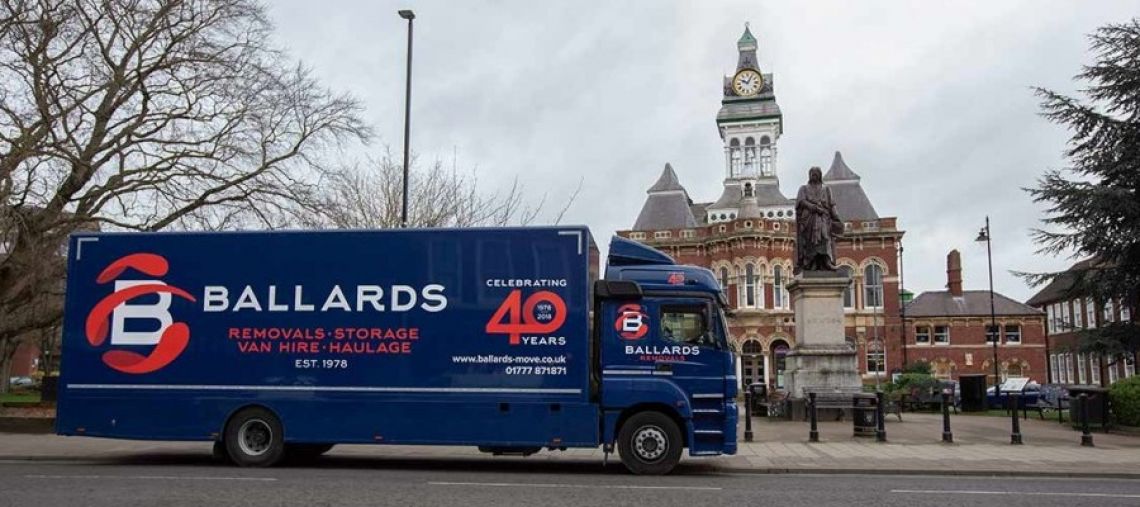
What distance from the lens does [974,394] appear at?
27.4 meters

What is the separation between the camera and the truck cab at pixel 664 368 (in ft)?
38.8

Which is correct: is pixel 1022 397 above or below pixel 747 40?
below

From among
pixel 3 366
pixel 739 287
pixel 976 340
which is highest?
pixel 739 287

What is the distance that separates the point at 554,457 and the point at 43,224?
12.7 metres

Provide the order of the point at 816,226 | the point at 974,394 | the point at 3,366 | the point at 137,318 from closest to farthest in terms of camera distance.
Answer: the point at 137,318
the point at 816,226
the point at 974,394
the point at 3,366

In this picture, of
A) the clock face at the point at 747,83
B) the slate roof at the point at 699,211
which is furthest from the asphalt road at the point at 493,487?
the clock face at the point at 747,83

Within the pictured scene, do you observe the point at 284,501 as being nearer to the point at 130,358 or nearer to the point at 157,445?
the point at 130,358

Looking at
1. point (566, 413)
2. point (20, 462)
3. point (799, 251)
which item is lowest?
point (20, 462)

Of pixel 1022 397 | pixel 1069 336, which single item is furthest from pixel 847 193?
pixel 1022 397

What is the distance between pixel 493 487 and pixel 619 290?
3.35 m

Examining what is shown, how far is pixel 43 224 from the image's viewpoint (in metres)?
18.8

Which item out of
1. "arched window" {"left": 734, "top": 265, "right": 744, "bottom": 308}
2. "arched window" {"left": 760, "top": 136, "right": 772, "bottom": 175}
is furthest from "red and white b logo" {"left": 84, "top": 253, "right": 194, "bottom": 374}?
"arched window" {"left": 760, "top": 136, "right": 772, "bottom": 175}

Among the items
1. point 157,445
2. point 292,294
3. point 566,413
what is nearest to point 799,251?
point 566,413

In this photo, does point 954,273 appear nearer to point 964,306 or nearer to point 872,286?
point 964,306
